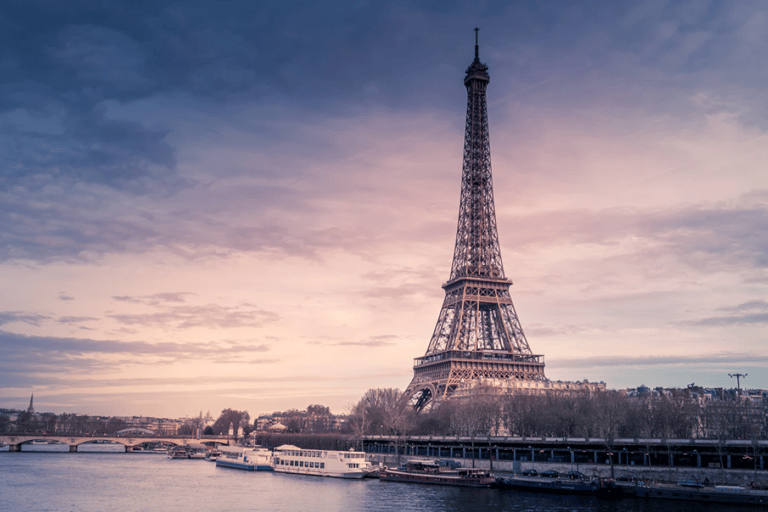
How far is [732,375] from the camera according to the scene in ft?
276

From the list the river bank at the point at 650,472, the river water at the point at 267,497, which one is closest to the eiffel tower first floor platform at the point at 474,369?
the river bank at the point at 650,472

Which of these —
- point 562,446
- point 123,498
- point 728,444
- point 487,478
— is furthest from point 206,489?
point 728,444

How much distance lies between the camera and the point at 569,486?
68688mm

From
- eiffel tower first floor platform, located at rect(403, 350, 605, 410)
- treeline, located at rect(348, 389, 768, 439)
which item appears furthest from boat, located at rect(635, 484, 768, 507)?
eiffel tower first floor platform, located at rect(403, 350, 605, 410)

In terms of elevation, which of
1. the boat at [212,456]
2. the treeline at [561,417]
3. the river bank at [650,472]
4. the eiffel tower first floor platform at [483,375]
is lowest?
the boat at [212,456]

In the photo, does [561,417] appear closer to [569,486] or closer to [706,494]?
[569,486]

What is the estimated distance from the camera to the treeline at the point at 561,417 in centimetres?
9657

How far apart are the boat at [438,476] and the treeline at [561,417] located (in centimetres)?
1707

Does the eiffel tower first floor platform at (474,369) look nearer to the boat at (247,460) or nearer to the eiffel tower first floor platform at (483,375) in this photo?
the eiffel tower first floor platform at (483,375)

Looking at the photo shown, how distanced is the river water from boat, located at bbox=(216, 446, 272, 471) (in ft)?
63.3

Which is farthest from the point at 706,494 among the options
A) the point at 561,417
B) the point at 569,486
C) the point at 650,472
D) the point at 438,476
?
the point at 561,417

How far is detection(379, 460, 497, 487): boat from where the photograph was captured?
7544 centimetres

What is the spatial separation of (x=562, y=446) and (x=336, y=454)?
100ft

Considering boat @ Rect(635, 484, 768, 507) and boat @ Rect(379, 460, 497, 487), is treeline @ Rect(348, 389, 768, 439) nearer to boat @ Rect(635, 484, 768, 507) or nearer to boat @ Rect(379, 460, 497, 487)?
boat @ Rect(379, 460, 497, 487)
